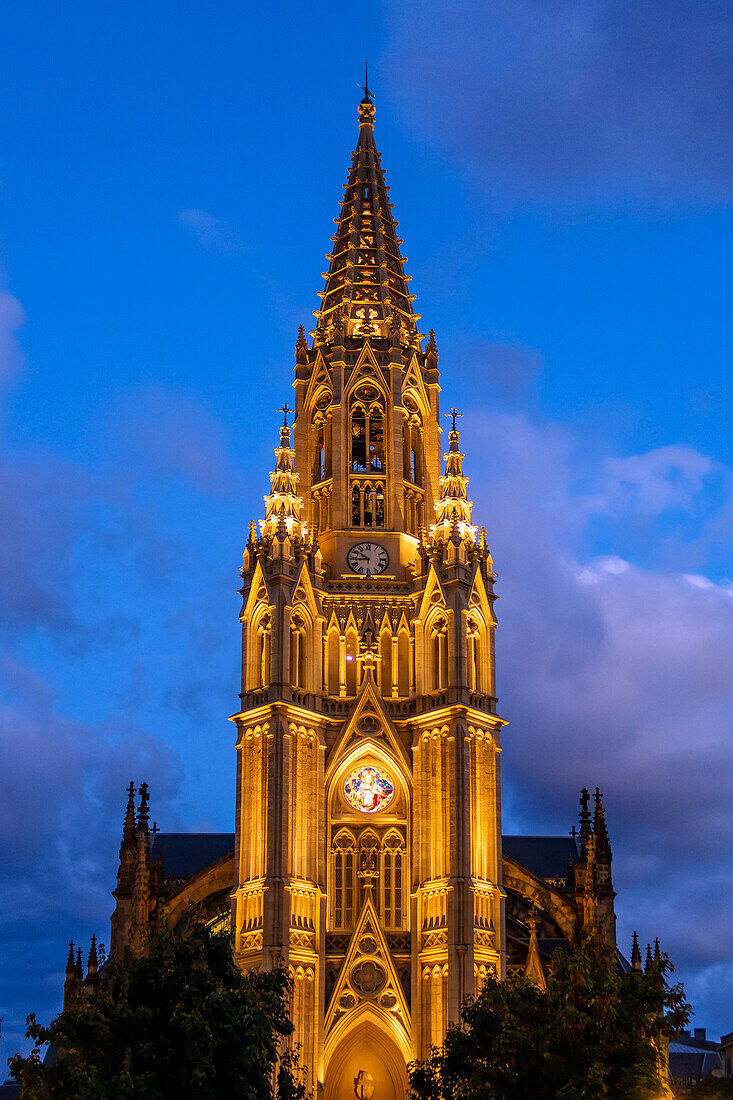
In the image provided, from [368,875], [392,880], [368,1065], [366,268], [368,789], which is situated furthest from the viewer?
[366,268]

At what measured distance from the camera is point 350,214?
105 meters

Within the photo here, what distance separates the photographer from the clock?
9050cm

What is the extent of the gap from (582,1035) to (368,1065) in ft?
87.2

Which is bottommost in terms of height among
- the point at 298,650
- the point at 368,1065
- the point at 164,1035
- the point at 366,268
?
the point at 164,1035

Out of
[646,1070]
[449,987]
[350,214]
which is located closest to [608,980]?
[646,1070]

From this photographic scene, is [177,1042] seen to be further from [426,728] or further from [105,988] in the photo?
[426,728]

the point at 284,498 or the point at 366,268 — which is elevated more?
the point at 366,268

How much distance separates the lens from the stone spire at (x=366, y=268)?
323ft

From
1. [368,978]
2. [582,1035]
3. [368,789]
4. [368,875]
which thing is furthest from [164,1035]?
[368,789]

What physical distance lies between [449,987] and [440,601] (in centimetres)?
2052

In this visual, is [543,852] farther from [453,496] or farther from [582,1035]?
[582,1035]

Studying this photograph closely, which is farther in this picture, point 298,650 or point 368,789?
point 298,650

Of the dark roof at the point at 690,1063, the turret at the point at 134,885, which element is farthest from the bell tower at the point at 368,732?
the dark roof at the point at 690,1063

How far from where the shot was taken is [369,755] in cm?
8475
